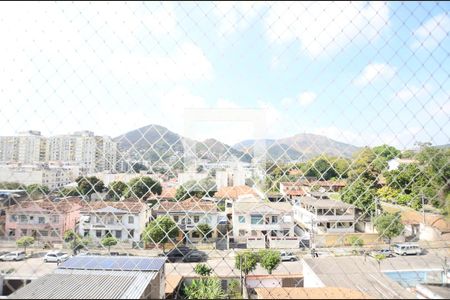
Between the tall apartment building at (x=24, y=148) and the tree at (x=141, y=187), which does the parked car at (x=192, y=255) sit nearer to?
the tree at (x=141, y=187)

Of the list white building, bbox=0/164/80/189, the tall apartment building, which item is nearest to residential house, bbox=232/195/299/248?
white building, bbox=0/164/80/189

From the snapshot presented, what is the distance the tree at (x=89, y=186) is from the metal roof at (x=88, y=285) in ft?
1.30

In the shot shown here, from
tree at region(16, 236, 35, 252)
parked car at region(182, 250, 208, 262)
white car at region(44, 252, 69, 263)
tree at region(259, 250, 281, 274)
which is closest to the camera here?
tree at region(16, 236, 35, 252)

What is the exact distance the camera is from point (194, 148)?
1.40 meters

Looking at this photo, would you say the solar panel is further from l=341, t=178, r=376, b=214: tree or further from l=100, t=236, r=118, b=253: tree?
l=341, t=178, r=376, b=214: tree

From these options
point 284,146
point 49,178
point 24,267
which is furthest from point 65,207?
point 284,146

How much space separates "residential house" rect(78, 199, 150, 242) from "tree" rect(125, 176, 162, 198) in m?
0.06

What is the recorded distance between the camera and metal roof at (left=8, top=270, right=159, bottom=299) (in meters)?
1.23

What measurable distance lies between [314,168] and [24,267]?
1.34m

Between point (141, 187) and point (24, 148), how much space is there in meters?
0.54

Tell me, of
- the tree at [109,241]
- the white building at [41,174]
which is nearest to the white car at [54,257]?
the tree at [109,241]

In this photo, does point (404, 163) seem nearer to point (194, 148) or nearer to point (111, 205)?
point (194, 148)

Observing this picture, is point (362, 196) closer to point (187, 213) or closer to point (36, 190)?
point (187, 213)

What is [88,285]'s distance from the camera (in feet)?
4.47
